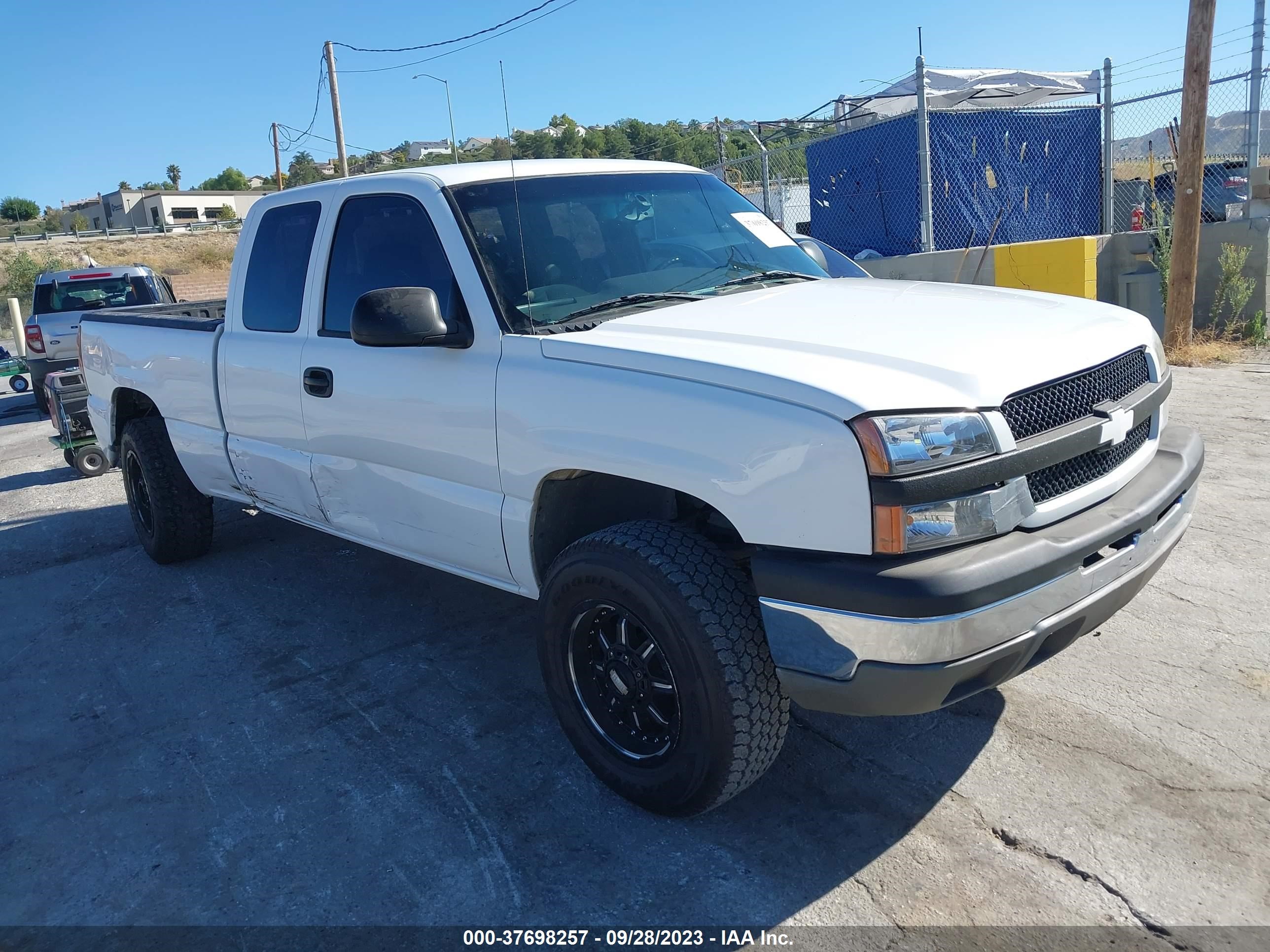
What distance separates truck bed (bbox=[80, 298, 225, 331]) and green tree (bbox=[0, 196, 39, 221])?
115m

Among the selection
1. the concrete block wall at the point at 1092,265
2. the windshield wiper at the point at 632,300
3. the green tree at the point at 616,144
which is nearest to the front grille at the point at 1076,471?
the windshield wiper at the point at 632,300

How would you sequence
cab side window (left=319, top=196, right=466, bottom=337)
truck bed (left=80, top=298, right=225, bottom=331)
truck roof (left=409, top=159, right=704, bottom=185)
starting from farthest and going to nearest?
truck bed (left=80, top=298, right=225, bottom=331)
truck roof (left=409, top=159, right=704, bottom=185)
cab side window (left=319, top=196, right=466, bottom=337)

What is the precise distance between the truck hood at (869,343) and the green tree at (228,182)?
369ft

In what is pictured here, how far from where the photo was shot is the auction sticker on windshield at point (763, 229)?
4.27 meters

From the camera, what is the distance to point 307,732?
12.4ft

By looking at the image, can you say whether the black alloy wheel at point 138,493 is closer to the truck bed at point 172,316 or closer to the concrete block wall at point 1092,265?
the truck bed at point 172,316

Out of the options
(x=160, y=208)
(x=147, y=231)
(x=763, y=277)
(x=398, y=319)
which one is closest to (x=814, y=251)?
(x=763, y=277)

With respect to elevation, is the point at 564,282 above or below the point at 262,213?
below

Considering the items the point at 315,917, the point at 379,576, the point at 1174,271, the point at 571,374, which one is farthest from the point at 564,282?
the point at 1174,271

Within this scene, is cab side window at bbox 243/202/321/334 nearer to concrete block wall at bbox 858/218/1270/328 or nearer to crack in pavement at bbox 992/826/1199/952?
crack in pavement at bbox 992/826/1199/952

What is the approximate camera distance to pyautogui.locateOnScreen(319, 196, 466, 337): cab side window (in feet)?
12.2

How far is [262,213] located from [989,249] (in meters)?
7.56

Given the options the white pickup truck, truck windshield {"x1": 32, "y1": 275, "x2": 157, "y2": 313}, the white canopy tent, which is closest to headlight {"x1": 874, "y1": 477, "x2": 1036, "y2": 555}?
the white pickup truck

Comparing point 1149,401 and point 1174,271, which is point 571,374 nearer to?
point 1149,401
